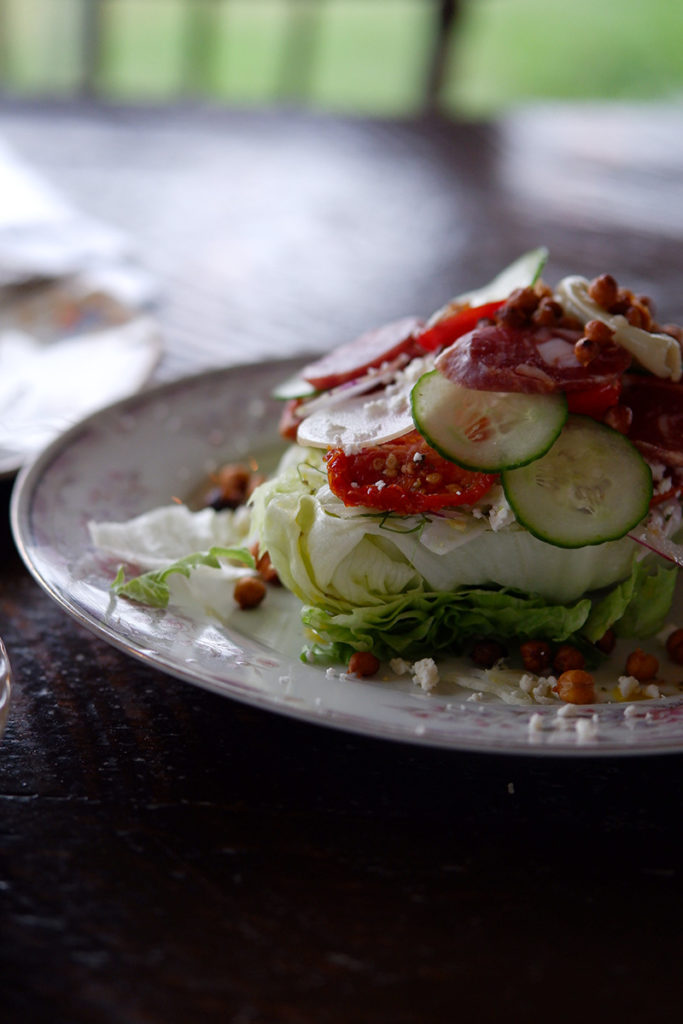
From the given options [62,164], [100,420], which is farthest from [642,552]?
[62,164]

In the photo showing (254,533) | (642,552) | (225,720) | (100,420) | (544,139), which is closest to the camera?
(225,720)

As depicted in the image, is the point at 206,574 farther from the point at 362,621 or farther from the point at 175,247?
the point at 175,247

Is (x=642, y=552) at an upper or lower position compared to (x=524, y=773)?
upper

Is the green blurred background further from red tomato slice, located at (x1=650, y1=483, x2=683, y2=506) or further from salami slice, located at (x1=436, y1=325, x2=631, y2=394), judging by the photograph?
red tomato slice, located at (x1=650, y1=483, x2=683, y2=506)

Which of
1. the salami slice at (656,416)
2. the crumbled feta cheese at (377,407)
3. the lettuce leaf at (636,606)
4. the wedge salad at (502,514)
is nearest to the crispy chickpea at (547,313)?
the wedge salad at (502,514)

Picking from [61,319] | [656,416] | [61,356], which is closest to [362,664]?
[656,416]

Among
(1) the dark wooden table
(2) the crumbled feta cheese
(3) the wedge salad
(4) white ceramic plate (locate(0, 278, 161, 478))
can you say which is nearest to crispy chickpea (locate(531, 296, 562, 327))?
(3) the wedge salad
